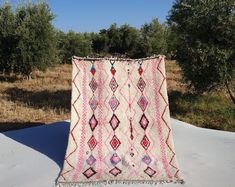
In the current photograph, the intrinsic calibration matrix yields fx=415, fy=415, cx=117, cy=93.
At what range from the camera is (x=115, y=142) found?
7.47 meters

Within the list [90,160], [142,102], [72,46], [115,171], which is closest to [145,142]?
[142,102]

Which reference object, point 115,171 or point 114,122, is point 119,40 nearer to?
point 114,122

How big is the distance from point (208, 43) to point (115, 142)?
22.6ft

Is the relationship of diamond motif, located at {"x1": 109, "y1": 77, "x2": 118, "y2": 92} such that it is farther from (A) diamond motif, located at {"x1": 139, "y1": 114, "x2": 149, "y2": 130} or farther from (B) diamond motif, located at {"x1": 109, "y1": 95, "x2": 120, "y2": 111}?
(A) diamond motif, located at {"x1": 139, "y1": 114, "x2": 149, "y2": 130}

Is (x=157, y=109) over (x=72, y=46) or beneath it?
beneath

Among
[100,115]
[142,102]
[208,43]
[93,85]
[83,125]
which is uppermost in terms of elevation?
[208,43]

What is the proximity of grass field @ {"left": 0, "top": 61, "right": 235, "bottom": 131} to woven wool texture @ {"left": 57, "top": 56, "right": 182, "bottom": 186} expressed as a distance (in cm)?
437

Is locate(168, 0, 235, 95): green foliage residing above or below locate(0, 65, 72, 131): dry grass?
above

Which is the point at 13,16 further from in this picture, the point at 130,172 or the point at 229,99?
the point at 130,172

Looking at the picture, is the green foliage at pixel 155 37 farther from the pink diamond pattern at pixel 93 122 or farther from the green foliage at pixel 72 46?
the pink diamond pattern at pixel 93 122

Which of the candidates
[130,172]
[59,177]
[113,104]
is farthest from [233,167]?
[59,177]

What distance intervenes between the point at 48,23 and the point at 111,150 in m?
14.8

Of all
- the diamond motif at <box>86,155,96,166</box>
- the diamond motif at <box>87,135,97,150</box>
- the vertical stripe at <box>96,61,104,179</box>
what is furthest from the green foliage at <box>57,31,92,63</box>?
the diamond motif at <box>86,155,96,166</box>

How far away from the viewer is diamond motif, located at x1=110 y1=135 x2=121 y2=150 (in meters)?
7.42
